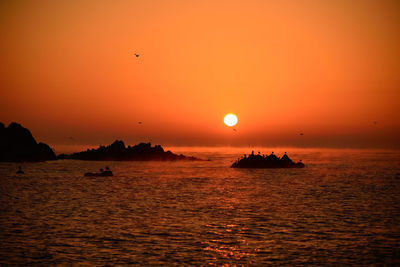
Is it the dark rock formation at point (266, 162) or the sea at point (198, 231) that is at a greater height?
the dark rock formation at point (266, 162)

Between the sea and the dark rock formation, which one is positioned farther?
the dark rock formation

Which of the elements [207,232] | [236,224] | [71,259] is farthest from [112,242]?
[236,224]

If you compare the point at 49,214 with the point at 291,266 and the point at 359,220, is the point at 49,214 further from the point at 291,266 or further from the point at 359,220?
the point at 359,220

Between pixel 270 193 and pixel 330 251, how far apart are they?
4533 cm

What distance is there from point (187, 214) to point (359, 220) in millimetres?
19965

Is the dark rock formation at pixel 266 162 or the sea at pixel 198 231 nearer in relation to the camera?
the sea at pixel 198 231

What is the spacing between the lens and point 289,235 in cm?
3625

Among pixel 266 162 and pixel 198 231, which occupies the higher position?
pixel 266 162

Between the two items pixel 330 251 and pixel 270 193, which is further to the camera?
pixel 270 193

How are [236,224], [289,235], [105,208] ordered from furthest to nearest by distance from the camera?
[105,208] < [236,224] < [289,235]

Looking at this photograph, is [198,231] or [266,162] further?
[266,162]

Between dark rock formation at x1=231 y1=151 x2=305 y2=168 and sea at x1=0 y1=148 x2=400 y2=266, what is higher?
dark rock formation at x1=231 y1=151 x2=305 y2=168

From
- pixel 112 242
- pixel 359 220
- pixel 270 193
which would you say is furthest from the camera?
pixel 270 193

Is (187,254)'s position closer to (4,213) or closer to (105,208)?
(105,208)
